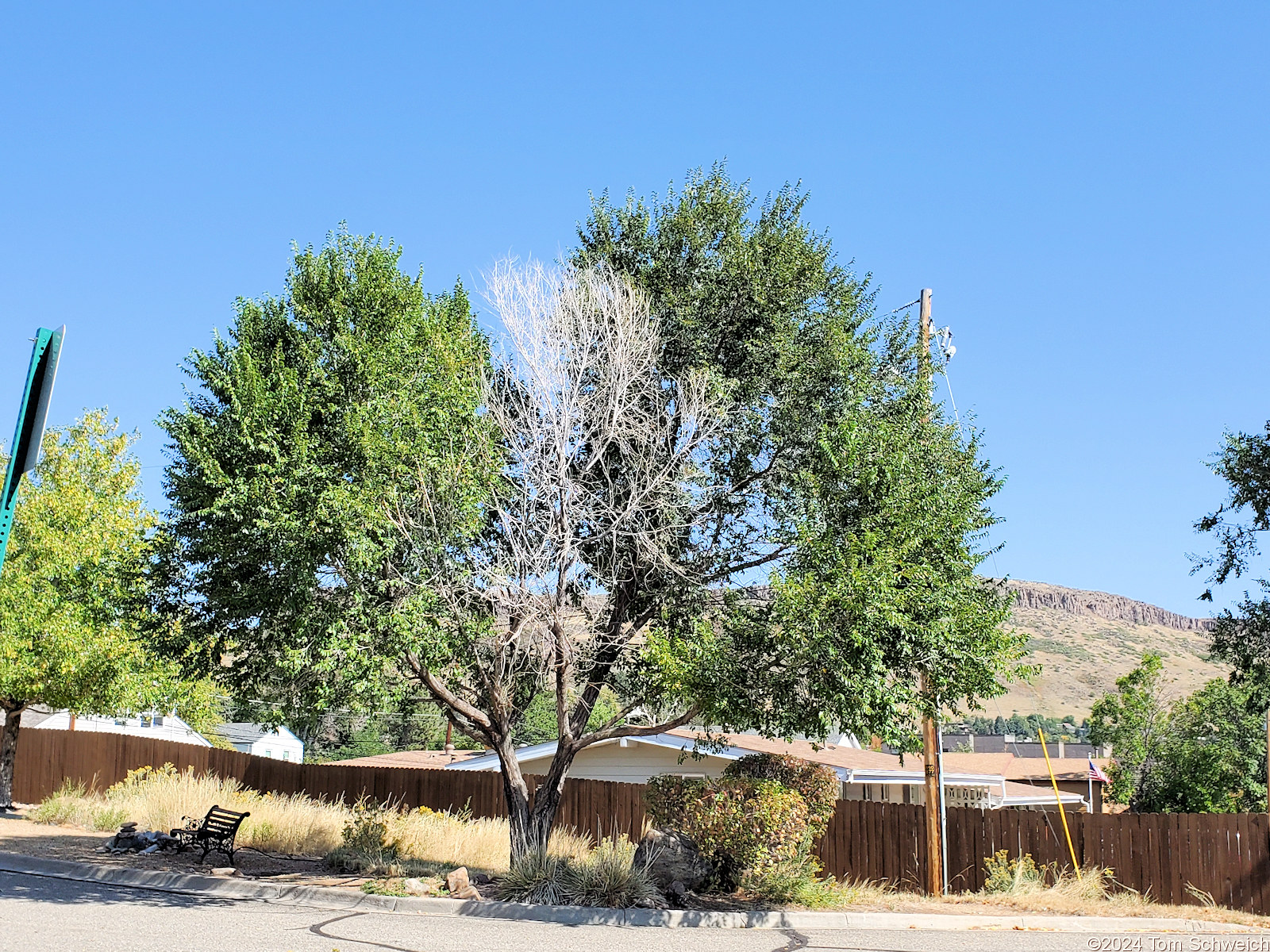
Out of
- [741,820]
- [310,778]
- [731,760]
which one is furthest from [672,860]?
[310,778]

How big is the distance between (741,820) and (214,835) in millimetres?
8517

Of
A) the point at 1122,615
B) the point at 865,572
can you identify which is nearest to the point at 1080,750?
the point at 865,572

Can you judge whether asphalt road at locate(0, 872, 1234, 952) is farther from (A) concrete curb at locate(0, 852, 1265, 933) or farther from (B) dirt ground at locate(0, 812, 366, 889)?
(B) dirt ground at locate(0, 812, 366, 889)

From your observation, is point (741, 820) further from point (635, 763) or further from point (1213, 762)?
point (1213, 762)

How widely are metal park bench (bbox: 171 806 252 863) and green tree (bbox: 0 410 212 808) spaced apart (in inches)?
300

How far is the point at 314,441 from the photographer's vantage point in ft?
45.5

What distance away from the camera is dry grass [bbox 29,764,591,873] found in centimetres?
1908

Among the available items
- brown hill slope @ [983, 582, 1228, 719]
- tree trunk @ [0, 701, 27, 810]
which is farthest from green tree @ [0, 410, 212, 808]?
brown hill slope @ [983, 582, 1228, 719]

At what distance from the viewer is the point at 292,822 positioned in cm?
2061

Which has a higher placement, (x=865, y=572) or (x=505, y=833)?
(x=865, y=572)

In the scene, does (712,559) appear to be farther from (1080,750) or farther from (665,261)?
(1080,750)

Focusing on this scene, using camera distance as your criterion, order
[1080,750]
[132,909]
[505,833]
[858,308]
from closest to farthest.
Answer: [132,909] < [858,308] < [505,833] < [1080,750]

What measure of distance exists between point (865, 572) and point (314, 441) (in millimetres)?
7075

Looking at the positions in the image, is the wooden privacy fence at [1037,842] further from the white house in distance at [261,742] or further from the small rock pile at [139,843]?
the white house in distance at [261,742]
